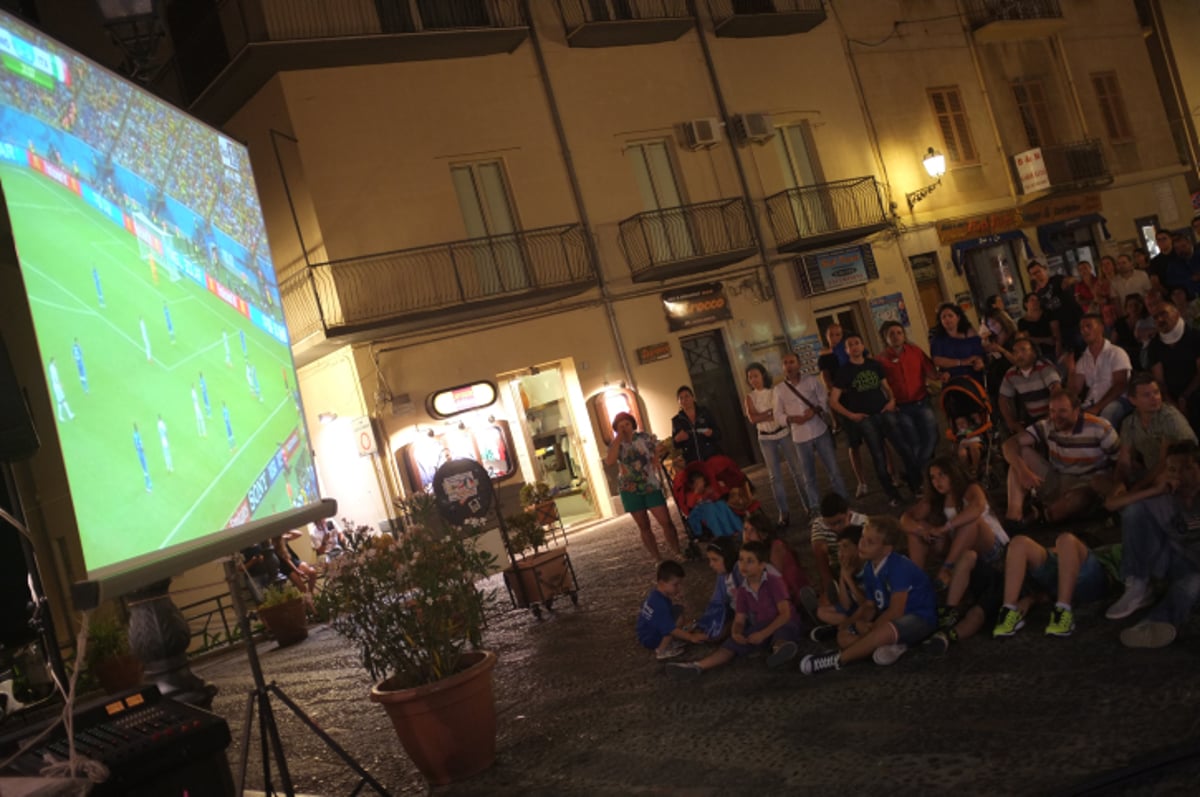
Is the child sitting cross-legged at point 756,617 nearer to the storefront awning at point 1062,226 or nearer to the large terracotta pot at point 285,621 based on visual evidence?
the large terracotta pot at point 285,621

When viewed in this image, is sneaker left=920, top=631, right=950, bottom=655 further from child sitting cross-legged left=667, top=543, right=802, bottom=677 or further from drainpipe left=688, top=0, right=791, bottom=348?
drainpipe left=688, top=0, right=791, bottom=348

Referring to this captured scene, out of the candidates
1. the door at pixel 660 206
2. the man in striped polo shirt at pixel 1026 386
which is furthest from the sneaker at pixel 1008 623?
the door at pixel 660 206

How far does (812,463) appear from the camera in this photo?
10.6 meters

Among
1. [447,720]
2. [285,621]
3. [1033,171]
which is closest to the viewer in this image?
[447,720]

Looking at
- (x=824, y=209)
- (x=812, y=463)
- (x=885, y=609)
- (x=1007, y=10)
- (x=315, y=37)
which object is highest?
(x=315, y=37)

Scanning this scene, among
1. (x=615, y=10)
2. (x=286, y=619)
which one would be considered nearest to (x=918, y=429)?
(x=286, y=619)

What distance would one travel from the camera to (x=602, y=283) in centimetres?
1930

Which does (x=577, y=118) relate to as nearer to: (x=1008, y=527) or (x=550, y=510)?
(x=550, y=510)

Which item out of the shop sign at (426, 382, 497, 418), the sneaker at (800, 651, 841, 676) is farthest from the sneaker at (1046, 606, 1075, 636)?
the shop sign at (426, 382, 497, 418)

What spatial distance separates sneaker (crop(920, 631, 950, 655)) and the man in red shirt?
14.4ft

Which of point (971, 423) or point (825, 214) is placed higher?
point (825, 214)

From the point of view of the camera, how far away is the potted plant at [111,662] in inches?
460

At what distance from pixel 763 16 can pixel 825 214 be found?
4081 mm

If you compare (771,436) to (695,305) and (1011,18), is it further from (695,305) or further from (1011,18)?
(1011,18)
